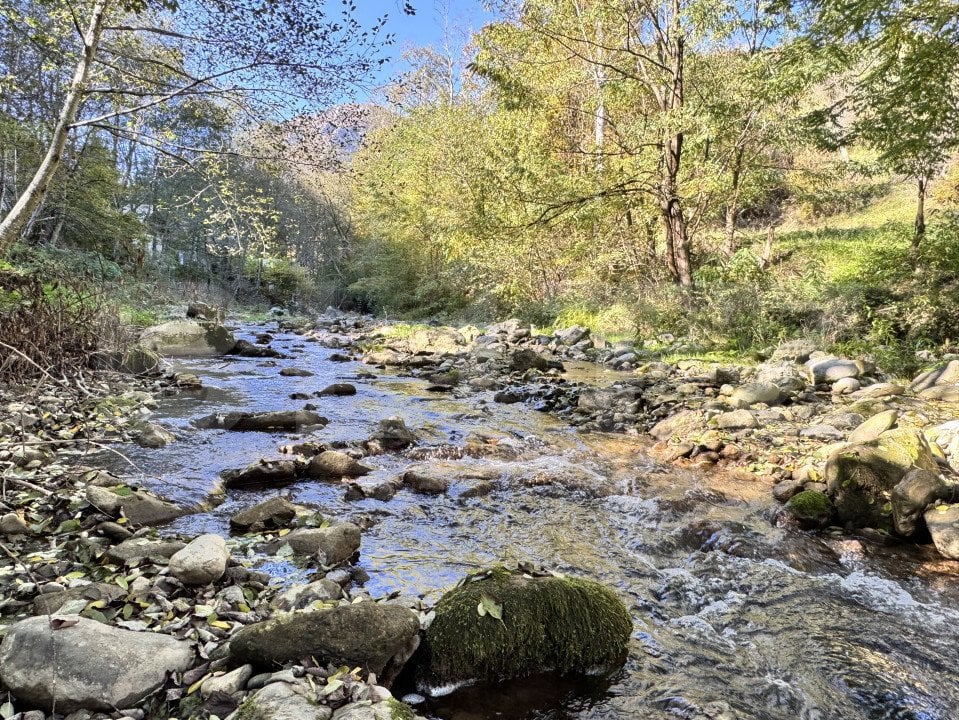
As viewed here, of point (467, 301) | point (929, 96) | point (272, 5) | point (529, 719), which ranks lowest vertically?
point (529, 719)

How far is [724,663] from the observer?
111 inches

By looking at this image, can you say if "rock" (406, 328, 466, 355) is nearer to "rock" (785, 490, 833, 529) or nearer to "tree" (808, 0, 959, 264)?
"tree" (808, 0, 959, 264)

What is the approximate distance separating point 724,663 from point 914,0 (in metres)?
10.8

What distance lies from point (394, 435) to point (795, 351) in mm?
7809

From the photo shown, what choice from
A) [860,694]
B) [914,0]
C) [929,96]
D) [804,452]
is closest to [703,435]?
[804,452]

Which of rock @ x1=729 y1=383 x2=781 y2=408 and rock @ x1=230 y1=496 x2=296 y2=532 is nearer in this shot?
rock @ x1=230 y1=496 x2=296 y2=532

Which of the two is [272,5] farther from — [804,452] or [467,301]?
[467,301]

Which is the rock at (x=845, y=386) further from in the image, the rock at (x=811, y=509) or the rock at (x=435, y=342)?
the rock at (x=435, y=342)

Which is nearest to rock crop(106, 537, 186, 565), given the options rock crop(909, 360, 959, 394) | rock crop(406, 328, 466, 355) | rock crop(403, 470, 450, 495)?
rock crop(403, 470, 450, 495)

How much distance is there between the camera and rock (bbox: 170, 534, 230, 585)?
10.1 feet

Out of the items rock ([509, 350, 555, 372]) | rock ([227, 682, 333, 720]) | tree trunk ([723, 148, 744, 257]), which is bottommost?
rock ([227, 682, 333, 720])

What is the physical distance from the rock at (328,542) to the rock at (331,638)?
1.04 metres

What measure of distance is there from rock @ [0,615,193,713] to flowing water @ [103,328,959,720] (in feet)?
3.50

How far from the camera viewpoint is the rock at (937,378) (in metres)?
7.53
